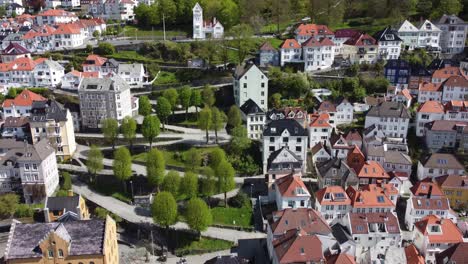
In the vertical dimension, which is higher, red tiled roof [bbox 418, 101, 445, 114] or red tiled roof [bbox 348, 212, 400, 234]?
red tiled roof [bbox 418, 101, 445, 114]

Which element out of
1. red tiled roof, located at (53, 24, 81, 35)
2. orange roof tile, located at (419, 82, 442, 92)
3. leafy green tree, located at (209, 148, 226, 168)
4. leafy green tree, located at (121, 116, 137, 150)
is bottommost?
leafy green tree, located at (209, 148, 226, 168)

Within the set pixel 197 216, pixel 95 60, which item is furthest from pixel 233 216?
pixel 95 60

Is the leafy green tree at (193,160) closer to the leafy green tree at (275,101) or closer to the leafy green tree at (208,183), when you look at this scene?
the leafy green tree at (208,183)

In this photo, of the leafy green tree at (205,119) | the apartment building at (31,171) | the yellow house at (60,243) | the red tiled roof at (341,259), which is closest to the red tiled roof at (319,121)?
the leafy green tree at (205,119)

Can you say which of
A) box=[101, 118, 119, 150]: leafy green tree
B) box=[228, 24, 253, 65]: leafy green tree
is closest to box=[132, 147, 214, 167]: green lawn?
box=[101, 118, 119, 150]: leafy green tree

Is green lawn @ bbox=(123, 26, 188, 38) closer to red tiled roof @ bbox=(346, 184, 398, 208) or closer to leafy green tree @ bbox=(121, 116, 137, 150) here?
leafy green tree @ bbox=(121, 116, 137, 150)

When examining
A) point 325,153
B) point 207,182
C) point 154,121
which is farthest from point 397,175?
point 154,121

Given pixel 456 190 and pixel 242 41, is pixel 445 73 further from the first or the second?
pixel 242 41
